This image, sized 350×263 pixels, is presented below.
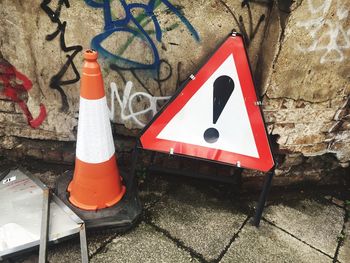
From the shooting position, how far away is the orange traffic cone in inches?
77.4

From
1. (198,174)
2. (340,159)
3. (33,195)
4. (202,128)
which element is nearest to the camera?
(202,128)

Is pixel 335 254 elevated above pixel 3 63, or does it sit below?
below

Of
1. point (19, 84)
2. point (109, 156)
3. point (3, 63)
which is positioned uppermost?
point (3, 63)

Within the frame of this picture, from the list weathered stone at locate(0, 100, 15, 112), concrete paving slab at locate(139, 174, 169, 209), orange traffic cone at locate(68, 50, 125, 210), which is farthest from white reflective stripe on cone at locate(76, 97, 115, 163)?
weathered stone at locate(0, 100, 15, 112)

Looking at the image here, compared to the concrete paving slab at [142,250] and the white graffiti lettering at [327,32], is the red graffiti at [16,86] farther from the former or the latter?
the white graffiti lettering at [327,32]

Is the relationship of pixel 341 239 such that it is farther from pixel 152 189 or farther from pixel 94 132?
pixel 94 132

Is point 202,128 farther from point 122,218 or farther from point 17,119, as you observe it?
point 17,119

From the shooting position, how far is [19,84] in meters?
2.41

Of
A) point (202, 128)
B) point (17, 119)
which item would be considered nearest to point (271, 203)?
point (202, 128)

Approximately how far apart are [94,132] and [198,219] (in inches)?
37.6

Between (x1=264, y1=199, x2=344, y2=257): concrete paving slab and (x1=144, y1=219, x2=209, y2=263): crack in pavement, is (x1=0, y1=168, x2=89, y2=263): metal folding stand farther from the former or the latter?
(x1=264, y1=199, x2=344, y2=257): concrete paving slab

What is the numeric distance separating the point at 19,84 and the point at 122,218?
1.23 metres

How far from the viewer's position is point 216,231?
2.28 meters

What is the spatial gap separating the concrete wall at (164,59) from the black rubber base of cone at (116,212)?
1.56ft
